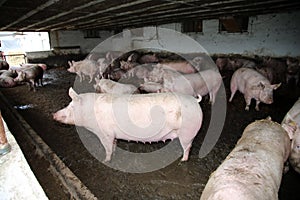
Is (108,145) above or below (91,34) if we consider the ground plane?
below

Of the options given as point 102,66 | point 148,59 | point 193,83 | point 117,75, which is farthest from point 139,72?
point 148,59

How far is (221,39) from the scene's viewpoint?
10508 mm

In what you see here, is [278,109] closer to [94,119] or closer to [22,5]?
[94,119]

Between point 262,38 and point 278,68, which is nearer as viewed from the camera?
point 278,68

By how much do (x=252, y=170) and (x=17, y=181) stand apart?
5.59 ft

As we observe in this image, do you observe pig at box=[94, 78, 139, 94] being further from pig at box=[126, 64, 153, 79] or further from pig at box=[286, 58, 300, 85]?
pig at box=[286, 58, 300, 85]

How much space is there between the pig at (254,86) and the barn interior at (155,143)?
359 mm

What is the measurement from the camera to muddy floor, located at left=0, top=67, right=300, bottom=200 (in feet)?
9.51

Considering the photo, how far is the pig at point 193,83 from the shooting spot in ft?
16.3

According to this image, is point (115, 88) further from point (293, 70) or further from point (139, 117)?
point (293, 70)

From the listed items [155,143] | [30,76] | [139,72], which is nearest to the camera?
[155,143]

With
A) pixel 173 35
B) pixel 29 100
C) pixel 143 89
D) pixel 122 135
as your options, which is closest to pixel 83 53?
pixel 173 35

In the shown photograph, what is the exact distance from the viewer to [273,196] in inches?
66.4

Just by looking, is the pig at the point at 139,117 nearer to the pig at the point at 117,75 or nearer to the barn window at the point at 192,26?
the pig at the point at 117,75
